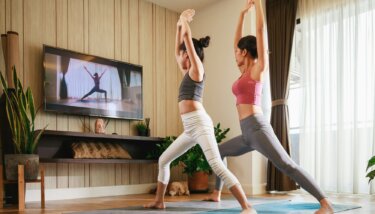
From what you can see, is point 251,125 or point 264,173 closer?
point 251,125

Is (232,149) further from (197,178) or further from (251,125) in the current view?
(197,178)

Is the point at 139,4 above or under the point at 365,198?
above

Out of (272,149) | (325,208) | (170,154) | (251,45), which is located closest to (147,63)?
(170,154)

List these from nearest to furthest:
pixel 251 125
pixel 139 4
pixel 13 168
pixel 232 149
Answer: pixel 251 125, pixel 232 149, pixel 13 168, pixel 139 4

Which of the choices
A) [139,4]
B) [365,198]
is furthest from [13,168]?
[365,198]

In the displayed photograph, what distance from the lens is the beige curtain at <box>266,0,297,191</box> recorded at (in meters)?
4.61

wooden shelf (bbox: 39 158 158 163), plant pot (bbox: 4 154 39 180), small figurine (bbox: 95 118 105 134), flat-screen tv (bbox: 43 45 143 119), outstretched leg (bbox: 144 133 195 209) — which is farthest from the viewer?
small figurine (bbox: 95 118 105 134)

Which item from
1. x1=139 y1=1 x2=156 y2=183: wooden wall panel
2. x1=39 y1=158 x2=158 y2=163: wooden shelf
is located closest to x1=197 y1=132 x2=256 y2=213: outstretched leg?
x1=39 y1=158 x2=158 y2=163: wooden shelf

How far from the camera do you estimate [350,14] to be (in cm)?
425

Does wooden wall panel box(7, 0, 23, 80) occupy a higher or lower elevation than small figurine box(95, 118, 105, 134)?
higher

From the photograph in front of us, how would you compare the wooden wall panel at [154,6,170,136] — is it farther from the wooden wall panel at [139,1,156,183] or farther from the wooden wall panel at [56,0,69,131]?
the wooden wall panel at [56,0,69,131]

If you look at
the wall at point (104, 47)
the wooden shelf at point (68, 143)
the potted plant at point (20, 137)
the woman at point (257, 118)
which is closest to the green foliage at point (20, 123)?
the potted plant at point (20, 137)

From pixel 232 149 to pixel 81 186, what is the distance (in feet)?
7.47

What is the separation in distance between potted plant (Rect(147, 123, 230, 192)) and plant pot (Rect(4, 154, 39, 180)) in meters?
1.64
